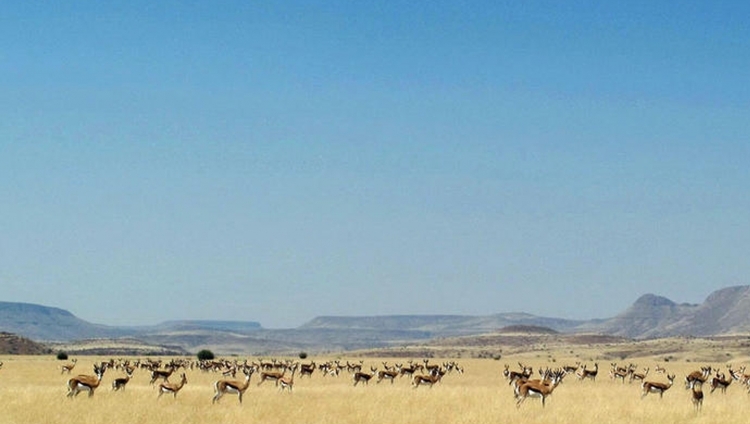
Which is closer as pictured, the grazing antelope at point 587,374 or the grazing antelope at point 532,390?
the grazing antelope at point 532,390

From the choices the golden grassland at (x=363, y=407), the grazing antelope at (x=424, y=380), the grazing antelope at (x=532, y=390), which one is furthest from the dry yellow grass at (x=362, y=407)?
the grazing antelope at (x=424, y=380)

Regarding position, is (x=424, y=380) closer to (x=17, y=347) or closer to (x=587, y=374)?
(x=587, y=374)

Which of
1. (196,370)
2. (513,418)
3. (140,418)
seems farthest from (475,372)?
(140,418)

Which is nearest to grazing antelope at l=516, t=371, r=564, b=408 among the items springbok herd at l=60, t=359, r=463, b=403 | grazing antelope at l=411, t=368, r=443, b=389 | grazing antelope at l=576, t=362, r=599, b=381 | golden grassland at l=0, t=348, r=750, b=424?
golden grassland at l=0, t=348, r=750, b=424

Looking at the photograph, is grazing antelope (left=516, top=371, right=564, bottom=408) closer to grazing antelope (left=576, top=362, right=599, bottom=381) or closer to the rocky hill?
grazing antelope (left=576, top=362, right=599, bottom=381)

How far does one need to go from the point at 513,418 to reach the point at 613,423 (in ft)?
9.51

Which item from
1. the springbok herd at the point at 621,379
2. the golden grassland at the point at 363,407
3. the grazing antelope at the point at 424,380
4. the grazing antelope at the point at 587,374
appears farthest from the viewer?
the grazing antelope at the point at 587,374

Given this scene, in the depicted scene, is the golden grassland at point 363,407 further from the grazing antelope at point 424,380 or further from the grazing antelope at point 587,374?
the grazing antelope at point 587,374

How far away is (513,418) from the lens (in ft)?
93.5

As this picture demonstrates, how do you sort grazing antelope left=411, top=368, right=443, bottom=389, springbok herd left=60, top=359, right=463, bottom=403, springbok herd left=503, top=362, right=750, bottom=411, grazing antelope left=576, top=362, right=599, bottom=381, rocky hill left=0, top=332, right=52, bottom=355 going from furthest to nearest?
rocky hill left=0, top=332, right=52, bottom=355 → grazing antelope left=576, top=362, right=599, bottom=381 → grazing antelope left=411, top=368, right=443, bottom=389 → springbok herd left=503, top=362, right=750, bottom=411 → springbok herd left=60, top=359, right=463, bottom=403

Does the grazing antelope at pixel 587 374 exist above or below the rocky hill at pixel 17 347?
below

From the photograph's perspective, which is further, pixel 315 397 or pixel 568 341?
pixel 568 341

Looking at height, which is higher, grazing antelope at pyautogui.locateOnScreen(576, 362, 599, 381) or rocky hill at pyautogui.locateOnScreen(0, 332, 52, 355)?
rocky hill at pyautogui.locateOnScreen(0, 332, 52, 355)

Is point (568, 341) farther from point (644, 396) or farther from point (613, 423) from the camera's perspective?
point (613, 423)
